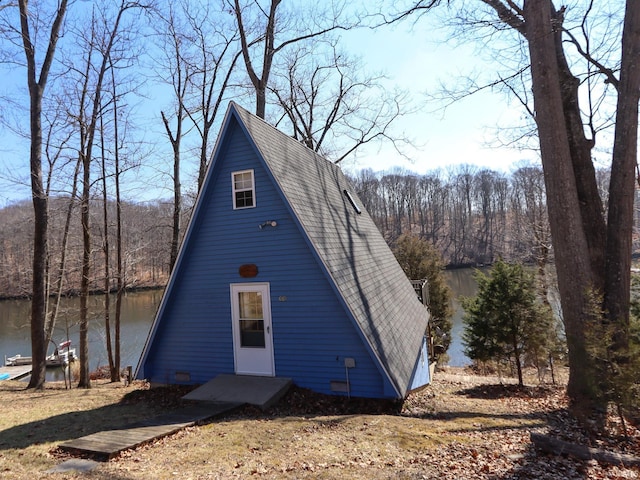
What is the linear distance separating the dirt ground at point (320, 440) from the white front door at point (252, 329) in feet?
Result: 3.24

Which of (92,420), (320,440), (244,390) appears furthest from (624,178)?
(92,420)

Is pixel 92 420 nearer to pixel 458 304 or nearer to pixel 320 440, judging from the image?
pixel 320 440

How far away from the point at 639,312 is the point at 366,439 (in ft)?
37.8

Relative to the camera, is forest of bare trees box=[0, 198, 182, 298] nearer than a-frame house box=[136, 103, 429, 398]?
No

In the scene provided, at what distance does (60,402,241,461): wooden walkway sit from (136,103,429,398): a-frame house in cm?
144

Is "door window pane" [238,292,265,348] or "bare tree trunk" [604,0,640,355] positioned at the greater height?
"bare tree trunk" [604,0,640,355]

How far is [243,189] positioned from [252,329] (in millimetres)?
2927

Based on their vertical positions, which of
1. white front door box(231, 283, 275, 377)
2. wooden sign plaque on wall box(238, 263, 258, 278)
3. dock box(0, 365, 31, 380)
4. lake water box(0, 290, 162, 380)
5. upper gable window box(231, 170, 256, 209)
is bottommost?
dock box(0, 365, 31, 380)

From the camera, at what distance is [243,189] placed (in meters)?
8.14

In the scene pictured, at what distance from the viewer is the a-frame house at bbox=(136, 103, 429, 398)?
723cm

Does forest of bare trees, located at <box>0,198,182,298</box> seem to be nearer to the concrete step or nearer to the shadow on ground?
the shadow on ground

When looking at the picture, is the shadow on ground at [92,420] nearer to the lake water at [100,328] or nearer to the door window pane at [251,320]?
the door window pane at [251,320]

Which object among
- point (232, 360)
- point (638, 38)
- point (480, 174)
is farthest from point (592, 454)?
point (480, 174)

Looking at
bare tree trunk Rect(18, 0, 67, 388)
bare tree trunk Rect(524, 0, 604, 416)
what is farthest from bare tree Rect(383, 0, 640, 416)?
bare tree trunk Rect(18, 0, 67, 388)
